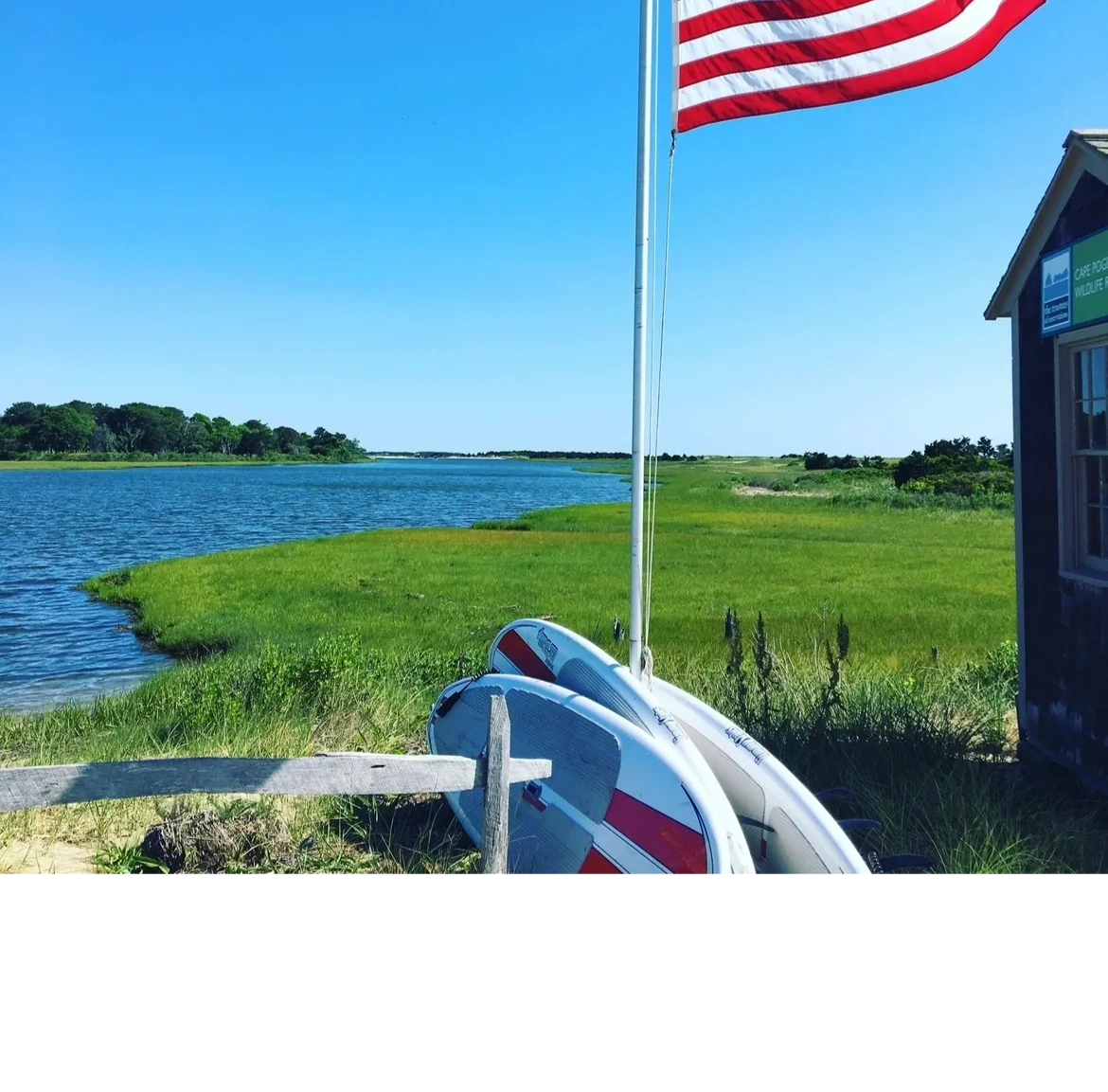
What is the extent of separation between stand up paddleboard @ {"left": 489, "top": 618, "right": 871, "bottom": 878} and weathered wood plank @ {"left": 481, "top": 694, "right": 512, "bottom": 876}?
0.62 m

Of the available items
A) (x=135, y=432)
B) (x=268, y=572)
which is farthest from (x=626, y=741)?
(x=268, y=572)

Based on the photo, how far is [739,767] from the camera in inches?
134

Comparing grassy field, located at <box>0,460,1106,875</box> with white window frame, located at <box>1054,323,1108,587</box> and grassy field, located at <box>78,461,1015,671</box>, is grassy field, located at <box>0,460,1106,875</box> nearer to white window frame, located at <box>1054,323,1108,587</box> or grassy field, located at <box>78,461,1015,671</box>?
grassy field, located at <box>78,461,1015,671</box>

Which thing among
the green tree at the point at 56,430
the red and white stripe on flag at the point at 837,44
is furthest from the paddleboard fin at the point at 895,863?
the green tree at the point at 56,430

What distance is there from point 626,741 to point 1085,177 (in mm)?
3151

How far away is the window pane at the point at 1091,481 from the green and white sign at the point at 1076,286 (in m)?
0.61

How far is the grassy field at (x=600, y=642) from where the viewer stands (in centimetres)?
432

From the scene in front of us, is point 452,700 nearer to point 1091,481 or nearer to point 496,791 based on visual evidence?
point 496,791

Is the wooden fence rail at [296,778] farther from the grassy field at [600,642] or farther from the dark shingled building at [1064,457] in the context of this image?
the dark shingled building at [1064,457]

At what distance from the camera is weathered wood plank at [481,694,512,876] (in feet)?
Result: 10.1

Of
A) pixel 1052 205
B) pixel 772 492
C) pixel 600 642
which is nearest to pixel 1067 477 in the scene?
pixel 1052 205

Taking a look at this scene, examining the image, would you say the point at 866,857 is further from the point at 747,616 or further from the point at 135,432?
the point at 135,432

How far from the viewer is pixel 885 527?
2152 cm

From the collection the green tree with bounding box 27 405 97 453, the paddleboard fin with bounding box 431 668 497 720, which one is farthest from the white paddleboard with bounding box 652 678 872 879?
the green tree with bounding box 27 405 97 453
